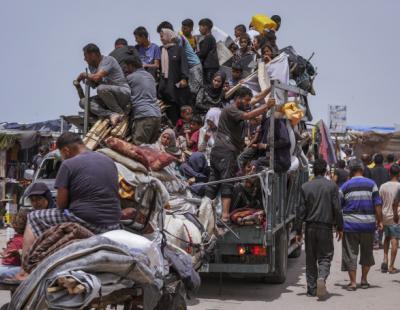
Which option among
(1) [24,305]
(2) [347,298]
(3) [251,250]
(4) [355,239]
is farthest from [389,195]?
(1) [24,305]

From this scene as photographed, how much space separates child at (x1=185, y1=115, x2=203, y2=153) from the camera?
12.7 meters

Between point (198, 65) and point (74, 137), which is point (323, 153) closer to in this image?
point (198, 65)

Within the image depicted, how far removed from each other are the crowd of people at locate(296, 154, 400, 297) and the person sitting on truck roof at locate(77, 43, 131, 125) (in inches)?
126

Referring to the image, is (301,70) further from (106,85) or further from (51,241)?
(51,241)

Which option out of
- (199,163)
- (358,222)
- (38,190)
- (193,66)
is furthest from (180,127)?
(38,190)

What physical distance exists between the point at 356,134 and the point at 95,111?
1795 centimetres

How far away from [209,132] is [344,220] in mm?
2708

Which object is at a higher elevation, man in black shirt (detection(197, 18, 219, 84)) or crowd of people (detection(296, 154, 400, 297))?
man in black shirt (detection(197, 18, 219, 84))

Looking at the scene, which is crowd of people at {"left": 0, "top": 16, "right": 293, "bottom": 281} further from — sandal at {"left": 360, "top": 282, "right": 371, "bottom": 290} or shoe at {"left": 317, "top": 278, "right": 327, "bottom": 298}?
sandal at {"left": 360, "top": 282, "right": 371, "bottom": 290}

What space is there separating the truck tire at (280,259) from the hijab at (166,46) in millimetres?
3823

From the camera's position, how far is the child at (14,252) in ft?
21.4

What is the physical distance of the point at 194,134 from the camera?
12727 mm

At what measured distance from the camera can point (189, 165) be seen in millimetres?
11656

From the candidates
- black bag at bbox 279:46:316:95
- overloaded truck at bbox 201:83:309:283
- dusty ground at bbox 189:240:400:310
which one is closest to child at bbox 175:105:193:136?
overloaded truck at bbox 201:83:309:283
